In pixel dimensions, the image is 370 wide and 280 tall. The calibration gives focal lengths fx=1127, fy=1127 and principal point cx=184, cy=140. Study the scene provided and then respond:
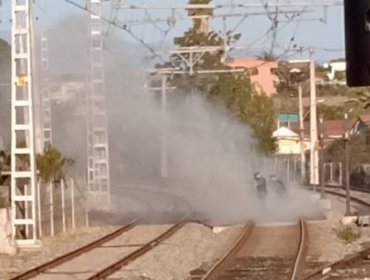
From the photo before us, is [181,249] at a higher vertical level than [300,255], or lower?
lower

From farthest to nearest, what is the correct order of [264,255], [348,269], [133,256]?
1. [264,255]
2. [133,256]
3. [348,269]

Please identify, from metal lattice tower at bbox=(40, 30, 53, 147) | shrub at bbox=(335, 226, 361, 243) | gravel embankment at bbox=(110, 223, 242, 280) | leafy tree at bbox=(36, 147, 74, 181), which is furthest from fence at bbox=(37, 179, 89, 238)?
metal lattice tower at bbox=(40, 30, 53, 147)

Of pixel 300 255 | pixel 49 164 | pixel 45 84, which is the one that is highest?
pixel 45 84

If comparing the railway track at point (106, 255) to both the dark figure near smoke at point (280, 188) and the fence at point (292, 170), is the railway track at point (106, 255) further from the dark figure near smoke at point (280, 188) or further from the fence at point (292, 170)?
the fence at point (292, 170)

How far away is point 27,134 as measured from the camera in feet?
85.6

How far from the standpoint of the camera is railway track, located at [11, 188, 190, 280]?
62.5 feet

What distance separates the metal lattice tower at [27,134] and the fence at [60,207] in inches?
28.0

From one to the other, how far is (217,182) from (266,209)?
2063 centimetres

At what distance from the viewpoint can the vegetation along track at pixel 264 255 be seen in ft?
60.6

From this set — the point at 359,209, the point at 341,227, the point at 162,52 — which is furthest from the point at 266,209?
the point at 162,52

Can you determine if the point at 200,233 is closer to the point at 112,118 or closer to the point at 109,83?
the point at 109,83

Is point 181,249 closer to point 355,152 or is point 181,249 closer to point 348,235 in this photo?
point 348,235

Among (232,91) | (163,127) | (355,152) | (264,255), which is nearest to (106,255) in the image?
(264,255)

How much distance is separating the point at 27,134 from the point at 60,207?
5.21m
